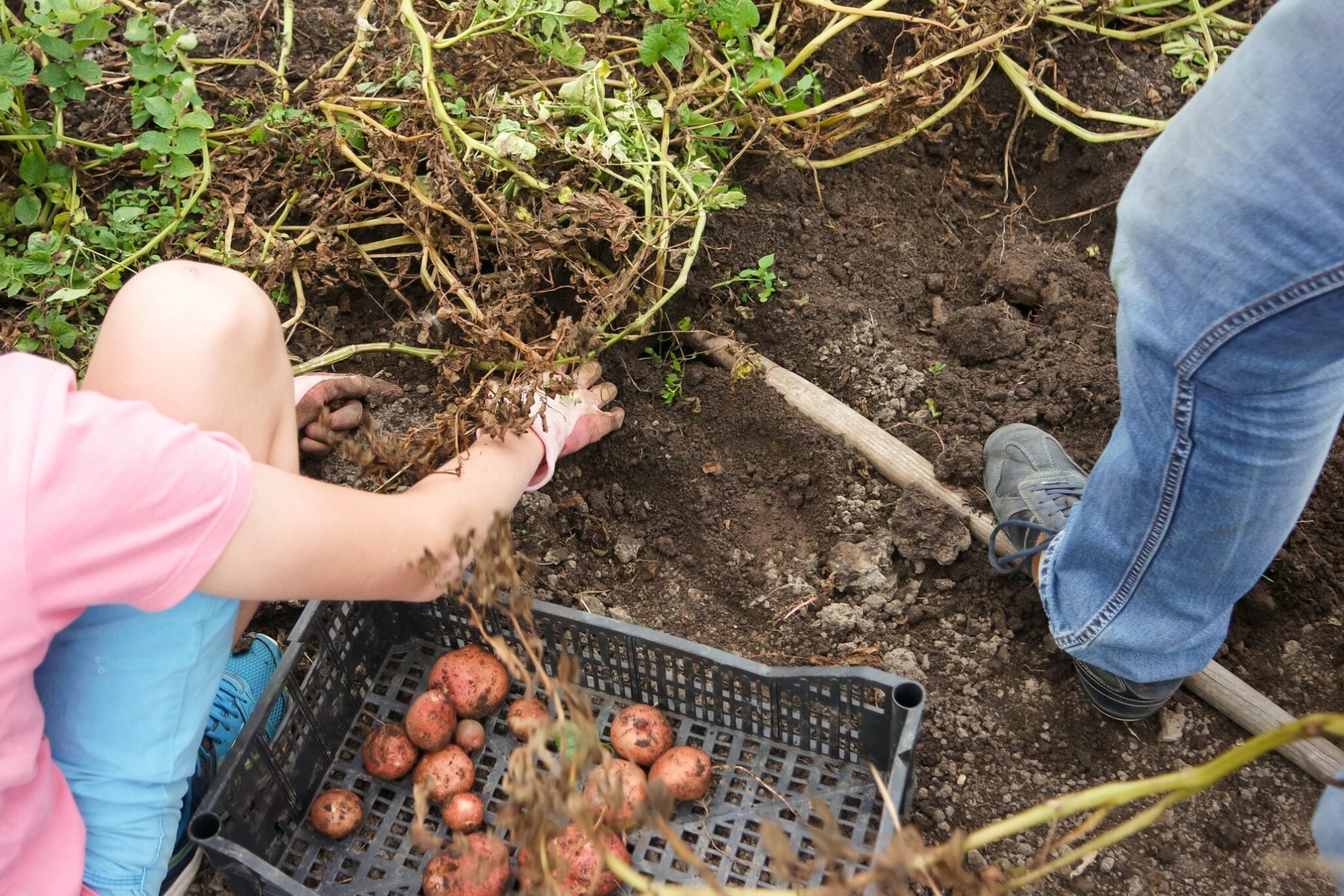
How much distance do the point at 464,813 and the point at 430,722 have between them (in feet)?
0.54

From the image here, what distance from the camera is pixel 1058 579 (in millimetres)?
1655

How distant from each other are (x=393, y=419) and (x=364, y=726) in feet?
2.20

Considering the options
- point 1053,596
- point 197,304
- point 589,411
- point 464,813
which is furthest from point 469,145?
point 1053,596

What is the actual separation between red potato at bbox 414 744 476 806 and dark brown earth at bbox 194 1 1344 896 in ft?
1.30

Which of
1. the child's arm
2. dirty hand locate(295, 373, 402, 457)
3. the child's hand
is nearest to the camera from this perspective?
the child's arm

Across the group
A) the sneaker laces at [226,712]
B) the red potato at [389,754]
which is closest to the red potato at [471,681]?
the red potato at [389,754]

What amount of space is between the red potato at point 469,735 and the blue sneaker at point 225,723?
30 centimetres

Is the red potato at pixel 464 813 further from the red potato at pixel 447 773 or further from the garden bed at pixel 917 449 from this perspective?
the garden bed at pixel 917 449

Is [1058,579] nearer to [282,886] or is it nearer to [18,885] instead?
[282,886]

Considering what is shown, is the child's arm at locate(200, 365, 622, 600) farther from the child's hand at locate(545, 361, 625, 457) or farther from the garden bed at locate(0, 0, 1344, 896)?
the garden bed at locate(0, 0, 1344, 896)

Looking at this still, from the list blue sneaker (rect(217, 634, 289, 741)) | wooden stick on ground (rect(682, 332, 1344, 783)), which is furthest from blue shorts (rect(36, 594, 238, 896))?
wooden stick on ground (rect(682, 332, 1344, 783))

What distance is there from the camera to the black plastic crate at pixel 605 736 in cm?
166

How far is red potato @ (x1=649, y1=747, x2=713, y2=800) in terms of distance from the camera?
1.72m

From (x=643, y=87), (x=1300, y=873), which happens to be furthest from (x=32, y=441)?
(x=1300, y=873)
